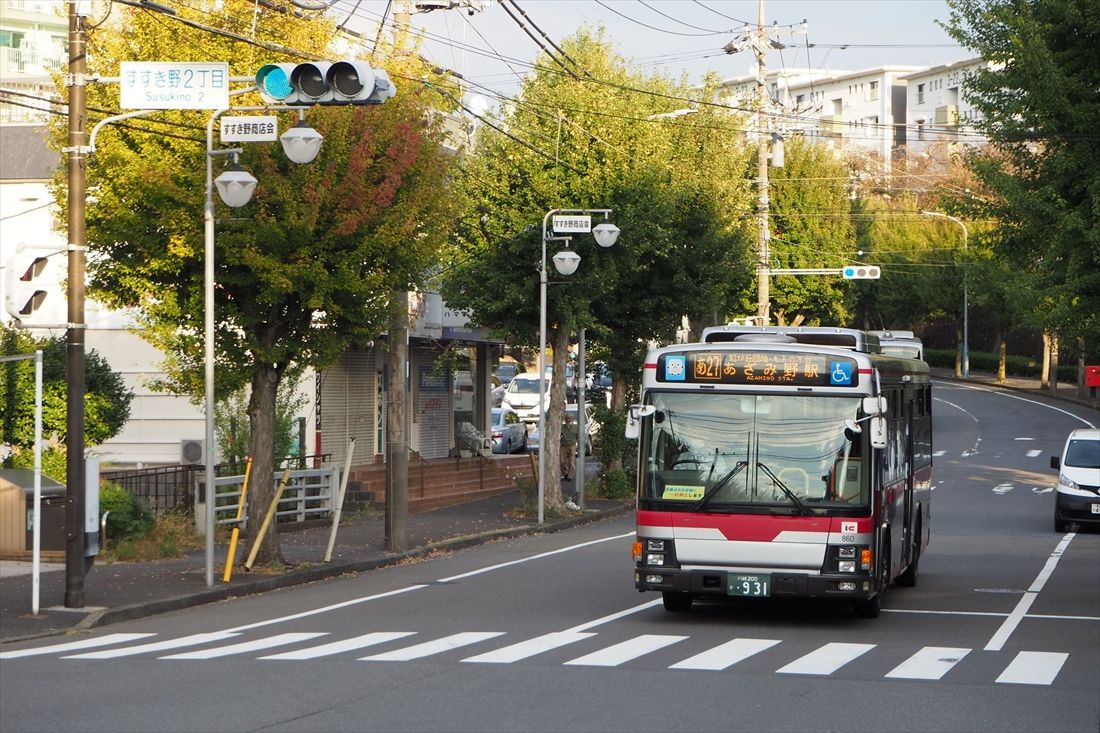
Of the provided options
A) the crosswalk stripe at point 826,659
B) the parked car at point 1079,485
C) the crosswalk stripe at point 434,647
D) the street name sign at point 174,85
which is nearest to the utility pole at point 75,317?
A: the street name sign at point 174,85

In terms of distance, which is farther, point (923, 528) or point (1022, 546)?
point (1022, 546)

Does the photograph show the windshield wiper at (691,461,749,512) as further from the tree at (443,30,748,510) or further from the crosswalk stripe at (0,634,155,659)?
the tree at (443,30,748,510)

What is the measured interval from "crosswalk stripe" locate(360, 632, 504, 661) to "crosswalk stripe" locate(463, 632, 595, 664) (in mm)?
478

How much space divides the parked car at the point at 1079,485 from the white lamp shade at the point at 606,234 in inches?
389

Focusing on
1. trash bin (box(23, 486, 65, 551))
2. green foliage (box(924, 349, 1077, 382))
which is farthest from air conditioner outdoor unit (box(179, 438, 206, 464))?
green foliage (box(924, 349, 1077, 382))

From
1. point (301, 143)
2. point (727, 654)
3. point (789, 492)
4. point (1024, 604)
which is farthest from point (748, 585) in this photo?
point (301, 143)

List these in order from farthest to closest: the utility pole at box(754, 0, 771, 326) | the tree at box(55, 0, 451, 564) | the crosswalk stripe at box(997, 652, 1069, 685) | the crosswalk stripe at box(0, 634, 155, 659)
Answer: the utility pole at box(754, 0, 771, 326), the tree at box(55, 0, 451, 564), the crosswalk stripe at box(0, 634, 155, 659), the crosswalk stripe at box(997, 652, 1069, 685)

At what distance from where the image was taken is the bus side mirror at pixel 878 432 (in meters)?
14.4

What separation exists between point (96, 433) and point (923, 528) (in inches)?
534

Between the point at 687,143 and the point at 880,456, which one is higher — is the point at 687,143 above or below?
above

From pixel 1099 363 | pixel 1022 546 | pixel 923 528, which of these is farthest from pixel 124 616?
pixel 1099 363

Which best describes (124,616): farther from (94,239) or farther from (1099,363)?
(1099,363)

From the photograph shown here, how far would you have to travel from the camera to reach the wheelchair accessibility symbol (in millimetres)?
14859

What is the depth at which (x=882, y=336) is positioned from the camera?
45.1 m
